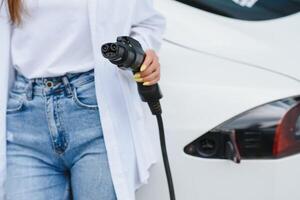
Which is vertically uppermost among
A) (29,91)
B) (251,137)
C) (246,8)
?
(246,8)

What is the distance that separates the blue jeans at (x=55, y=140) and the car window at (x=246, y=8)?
1.93ft

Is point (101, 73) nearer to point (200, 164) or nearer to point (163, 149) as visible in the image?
point (163, 149)

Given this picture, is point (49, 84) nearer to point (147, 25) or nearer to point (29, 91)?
point (29, 91)

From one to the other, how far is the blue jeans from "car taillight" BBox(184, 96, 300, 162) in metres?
0.33

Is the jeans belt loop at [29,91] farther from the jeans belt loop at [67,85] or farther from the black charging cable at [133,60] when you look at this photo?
the black charging cable at [133,60]

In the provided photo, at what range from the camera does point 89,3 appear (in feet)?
5.16

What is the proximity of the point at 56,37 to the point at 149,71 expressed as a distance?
0.27 m

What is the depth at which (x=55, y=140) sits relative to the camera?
1.61 m

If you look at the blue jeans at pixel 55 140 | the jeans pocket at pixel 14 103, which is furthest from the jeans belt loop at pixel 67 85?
the jeans pocket at pixel 14 103

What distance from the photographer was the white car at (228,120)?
5.87 ft

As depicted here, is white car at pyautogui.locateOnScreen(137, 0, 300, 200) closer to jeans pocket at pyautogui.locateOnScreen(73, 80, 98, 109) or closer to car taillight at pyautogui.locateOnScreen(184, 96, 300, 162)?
car taillight at pyautogui.locateOnScreen(184, 96, 300, 162)

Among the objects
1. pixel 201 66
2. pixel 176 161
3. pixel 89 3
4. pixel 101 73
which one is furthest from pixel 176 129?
pixel 89 3

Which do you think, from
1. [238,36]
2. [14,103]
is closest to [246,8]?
[238,36]

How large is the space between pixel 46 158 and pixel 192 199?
1.57 ft
